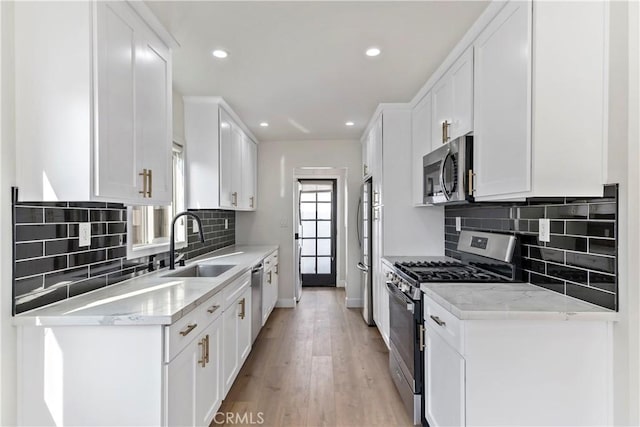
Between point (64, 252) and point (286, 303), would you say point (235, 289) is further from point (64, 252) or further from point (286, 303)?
point (286, 303)

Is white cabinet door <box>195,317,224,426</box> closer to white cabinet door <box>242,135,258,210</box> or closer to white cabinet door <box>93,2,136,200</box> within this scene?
white cabinet door <box>93,2,136,200</box>

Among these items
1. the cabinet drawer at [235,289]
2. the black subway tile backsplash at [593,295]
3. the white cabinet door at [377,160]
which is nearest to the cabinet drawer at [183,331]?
the cabinet drawer at [235,289]

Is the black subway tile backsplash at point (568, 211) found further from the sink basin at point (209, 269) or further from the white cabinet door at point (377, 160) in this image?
the sink basin at point (209, 269)

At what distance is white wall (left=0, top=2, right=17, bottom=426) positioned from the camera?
1358 mm

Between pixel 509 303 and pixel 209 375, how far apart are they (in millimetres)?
1651

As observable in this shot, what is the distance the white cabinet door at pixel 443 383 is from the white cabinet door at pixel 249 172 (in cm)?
293

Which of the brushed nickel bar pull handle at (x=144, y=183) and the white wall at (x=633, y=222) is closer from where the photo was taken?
the white wall at (x=633, y=222)

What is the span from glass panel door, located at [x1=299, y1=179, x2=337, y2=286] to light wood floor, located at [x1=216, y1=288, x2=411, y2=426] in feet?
6.62

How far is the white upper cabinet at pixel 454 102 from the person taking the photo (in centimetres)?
211

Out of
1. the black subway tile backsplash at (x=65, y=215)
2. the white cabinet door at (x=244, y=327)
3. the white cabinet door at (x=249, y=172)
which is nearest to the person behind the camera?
the black subway tile backsplash at (x=65, y=215)

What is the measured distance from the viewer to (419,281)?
2137 mm

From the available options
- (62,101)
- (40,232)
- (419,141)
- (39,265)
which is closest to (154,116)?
(62,101)

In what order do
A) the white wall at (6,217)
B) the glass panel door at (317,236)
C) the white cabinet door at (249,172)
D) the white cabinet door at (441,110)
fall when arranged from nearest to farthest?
the white wall at (6,217), the white cabinet door at (441,110), the white cabinet door at (249,172), the glass panel door at (317,236)

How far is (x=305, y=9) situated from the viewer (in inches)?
72.6
